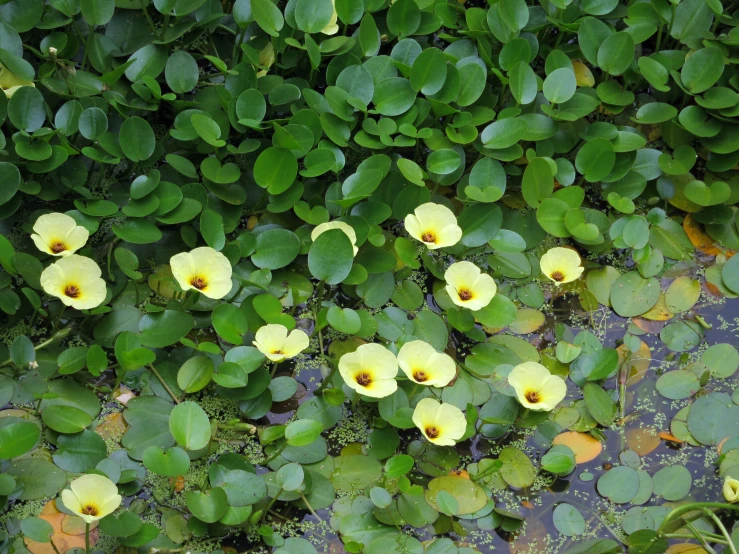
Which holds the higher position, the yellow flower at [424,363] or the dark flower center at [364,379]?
the yellow flower at [424,363]

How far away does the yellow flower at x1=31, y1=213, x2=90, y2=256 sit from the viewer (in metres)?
1.80

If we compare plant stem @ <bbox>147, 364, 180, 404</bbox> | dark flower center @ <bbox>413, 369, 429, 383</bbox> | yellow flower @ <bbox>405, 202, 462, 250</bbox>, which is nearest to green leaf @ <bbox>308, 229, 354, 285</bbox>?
yellow flower @ <bbox>405, 202, 462, 250</bbox>

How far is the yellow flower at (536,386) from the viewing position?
5.83ft

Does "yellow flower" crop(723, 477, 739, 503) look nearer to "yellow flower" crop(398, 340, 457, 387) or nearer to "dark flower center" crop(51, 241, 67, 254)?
"yellow flower" crop(398, 340, 457, 387)

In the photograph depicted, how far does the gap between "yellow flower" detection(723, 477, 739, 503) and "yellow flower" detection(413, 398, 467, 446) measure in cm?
53

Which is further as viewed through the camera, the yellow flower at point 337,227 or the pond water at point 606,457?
the yellow flower at point 337,227

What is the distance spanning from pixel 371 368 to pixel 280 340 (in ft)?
0.65

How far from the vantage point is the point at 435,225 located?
1.96 meters

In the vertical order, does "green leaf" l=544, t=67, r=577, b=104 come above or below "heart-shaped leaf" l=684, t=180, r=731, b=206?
above

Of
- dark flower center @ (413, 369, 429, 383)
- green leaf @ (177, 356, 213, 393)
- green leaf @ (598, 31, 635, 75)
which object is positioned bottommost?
green leaf @ (177, 356, 213, 393)

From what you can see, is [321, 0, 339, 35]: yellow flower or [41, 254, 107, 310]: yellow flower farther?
[321, 0, 339, 35]: yellow flower

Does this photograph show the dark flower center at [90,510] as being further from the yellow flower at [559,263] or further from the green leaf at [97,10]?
the green leaf at [97,10]

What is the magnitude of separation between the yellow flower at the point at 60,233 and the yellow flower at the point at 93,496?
0.52 meters

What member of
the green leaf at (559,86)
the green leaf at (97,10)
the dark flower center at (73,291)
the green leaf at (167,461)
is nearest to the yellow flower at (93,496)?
the green leaf at (167,461)
